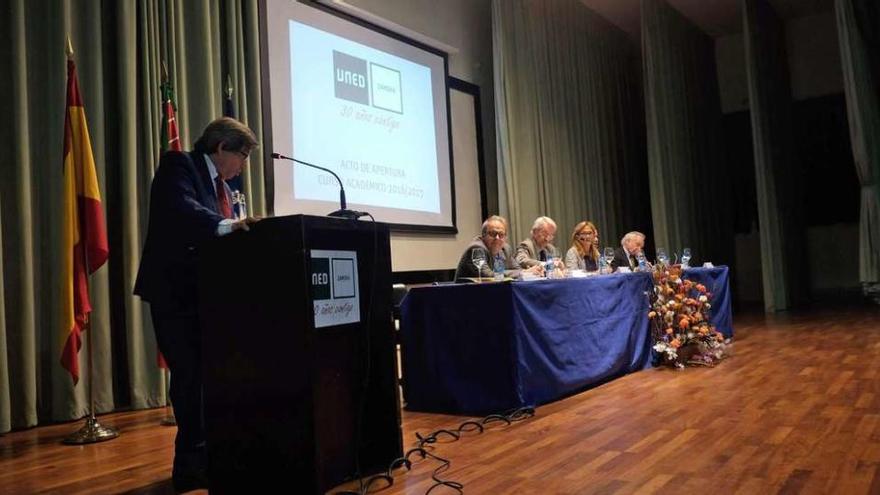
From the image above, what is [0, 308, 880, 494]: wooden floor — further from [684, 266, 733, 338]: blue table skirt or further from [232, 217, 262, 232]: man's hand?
[684, 266, 733, 338]: blue table skirt

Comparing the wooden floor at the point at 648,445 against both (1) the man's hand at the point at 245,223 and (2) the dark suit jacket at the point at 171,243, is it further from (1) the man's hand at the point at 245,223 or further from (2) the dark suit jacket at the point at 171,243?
(1) the man's hand at the point at 245,223

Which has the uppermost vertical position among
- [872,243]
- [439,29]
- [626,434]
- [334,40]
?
[439,29]

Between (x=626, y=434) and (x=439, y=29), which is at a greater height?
(x=439, y=29)

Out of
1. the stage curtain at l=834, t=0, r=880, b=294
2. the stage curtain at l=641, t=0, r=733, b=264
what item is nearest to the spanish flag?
the stage curtain at l=641, t=0, r=733, b=264

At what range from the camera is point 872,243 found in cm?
715

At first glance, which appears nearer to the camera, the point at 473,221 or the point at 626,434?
the point at 626,434

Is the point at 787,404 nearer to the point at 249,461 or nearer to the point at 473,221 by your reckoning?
the point at 249,461

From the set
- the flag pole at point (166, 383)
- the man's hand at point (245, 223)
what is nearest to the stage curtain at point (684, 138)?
the flag pole at point (166, 383)

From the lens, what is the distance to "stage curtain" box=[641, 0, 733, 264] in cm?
797

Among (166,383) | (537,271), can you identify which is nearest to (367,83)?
(537,271)

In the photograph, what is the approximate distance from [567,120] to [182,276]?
249 inches

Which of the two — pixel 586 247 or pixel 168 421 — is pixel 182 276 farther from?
pixel 586 247

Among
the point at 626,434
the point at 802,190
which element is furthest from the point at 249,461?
the point at 802,190

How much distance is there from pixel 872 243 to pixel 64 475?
7.62 m
